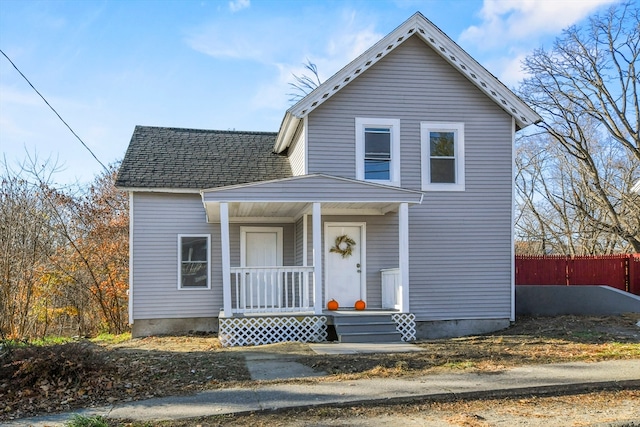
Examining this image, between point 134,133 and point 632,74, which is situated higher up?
point 632,74

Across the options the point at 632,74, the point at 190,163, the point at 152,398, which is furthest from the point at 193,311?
the point at 632,74

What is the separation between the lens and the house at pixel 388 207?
13.3 metres

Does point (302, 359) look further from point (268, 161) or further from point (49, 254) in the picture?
point (49, 254)

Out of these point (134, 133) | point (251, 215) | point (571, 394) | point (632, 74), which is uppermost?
point (632, 74)

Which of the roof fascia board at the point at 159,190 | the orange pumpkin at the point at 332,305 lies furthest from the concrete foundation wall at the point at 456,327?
the roof fascia board at the point at 159,190

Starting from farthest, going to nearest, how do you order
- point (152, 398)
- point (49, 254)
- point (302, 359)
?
point (49, 254) → point (302, 359) → point (152, 398)

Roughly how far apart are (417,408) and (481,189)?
8.20m

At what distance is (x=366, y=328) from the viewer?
11.8 meters

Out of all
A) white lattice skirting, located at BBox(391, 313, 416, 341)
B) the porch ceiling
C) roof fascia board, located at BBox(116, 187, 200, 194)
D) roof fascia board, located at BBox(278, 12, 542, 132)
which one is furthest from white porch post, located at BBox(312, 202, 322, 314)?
roof fascia board, located at BBox(116, 187, 200, 194)

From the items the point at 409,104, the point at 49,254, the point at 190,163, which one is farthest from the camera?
the point at 49,254

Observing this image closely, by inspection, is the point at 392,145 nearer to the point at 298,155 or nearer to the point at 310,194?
the point at 298,155

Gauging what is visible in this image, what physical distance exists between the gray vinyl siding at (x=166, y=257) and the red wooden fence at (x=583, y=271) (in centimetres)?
983

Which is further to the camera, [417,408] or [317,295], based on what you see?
[317,295]

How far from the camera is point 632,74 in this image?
2484 centimetres
